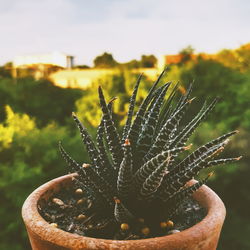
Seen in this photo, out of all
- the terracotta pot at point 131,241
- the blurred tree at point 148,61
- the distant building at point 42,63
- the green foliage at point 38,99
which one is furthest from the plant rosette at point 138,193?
the blurred tree at point 148,61

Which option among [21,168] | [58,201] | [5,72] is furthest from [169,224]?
[5,72]

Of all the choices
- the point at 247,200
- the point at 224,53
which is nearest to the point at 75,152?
the point at 247,200

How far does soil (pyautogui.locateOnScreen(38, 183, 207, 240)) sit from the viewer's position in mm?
1059

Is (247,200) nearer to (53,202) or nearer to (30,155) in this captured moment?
(30,155)

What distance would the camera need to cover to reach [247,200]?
887 cm

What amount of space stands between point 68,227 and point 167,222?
12.7 inches

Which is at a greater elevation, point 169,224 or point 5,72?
point 169,224

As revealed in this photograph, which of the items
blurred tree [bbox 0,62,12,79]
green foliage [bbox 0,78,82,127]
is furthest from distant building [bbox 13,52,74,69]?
green foliage [bbox 0,78,82,127]

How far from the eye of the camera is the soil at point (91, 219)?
1.06m

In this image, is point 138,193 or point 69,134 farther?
point 69,134

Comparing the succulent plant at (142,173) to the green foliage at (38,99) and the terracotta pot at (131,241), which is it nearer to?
the terracotta pot at (131,241)

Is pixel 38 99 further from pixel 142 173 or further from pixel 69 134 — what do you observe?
pixel 142 173

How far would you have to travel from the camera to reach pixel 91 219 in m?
1.15

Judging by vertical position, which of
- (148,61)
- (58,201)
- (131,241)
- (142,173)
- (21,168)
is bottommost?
(148,61)
